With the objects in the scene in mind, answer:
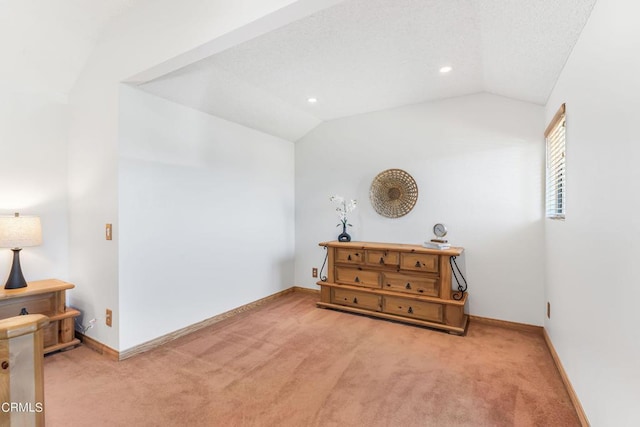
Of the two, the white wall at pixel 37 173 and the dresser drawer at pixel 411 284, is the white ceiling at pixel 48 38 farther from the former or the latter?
the dresser drawer at pixel 411 284

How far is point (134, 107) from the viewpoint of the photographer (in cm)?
253

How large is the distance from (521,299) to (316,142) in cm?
311

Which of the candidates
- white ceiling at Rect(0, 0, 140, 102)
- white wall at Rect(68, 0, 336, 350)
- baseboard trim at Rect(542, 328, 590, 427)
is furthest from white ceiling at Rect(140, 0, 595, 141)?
baseboard trim at Rect(542, 328, 590, 427)

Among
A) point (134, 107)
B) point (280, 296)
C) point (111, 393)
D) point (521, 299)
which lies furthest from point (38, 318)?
point (521, 299)

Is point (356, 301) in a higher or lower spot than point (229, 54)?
lower

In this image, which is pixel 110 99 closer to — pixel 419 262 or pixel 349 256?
pixel 349 256

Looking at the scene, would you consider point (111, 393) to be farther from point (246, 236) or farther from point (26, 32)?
point (26, 32)

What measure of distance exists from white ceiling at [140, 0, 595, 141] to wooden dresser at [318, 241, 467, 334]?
1.67 meters

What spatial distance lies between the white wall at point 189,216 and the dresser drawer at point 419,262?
1805mm

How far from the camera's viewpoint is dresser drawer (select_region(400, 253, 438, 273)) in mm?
3028

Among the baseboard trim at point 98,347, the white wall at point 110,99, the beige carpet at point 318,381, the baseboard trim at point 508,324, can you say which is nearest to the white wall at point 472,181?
the baseboard trim at point 508,324

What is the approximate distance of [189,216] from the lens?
3.00 meters
